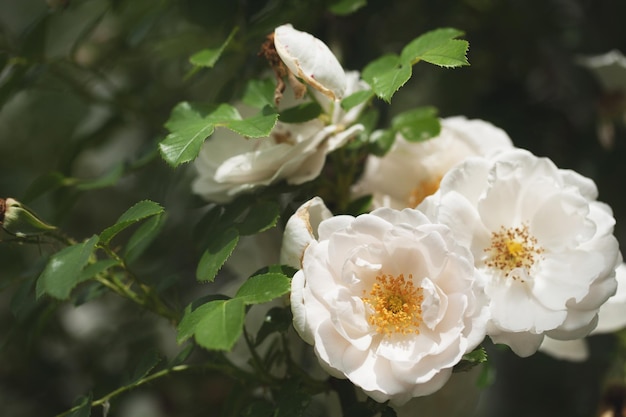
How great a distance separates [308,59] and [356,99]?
2.6 inches

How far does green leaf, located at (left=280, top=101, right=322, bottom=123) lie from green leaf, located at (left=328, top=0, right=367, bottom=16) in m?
0.13

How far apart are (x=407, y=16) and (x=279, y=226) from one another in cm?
43

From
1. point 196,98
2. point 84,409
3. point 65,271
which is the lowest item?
point 196,98

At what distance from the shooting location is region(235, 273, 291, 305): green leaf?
0.46 meters

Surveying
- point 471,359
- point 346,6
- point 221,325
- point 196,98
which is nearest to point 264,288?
point 221,325

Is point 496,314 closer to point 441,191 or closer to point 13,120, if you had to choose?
point 441,191

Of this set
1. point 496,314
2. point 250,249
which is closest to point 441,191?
point 496,314

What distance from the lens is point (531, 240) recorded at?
0.53 m

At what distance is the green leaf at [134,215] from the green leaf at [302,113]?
0.13 meters

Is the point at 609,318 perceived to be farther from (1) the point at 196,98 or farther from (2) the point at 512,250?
(1) the point at 196,98

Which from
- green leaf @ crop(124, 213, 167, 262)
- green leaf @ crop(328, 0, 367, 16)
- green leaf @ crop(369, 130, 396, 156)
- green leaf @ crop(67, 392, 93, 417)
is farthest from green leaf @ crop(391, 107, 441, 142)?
green leaf @ crop(67, 392, 93, 417)

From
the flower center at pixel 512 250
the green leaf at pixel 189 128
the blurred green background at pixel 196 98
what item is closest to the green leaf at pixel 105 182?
the blurred green background at pixel 196 98

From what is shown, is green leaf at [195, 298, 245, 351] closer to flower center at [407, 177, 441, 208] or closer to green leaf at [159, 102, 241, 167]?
green leaf at [159, 102, 241, 167]

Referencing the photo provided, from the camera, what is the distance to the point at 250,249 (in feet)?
2.20
